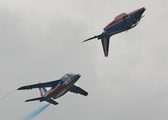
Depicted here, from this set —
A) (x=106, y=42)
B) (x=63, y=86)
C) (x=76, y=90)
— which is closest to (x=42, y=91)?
(x=76, y=90)

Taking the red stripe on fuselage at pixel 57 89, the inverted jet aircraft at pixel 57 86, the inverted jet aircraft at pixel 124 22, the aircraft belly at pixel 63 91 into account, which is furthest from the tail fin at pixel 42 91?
the inverted jet aircraft at pixel 124 22

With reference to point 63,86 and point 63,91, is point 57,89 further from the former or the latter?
point 63,86

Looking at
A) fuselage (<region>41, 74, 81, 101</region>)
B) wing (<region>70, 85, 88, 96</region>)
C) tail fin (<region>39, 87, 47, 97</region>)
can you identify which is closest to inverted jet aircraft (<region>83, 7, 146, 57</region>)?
fuselage (<region>41, 74, 81, 101</region>)

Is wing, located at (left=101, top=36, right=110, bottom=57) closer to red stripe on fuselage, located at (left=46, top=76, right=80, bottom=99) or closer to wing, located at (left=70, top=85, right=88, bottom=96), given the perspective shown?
wing, located at (left=70, top=85, right=88, bottom=96)

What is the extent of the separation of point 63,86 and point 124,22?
62.6ft

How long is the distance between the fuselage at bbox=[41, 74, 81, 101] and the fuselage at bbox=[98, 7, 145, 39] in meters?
13.3

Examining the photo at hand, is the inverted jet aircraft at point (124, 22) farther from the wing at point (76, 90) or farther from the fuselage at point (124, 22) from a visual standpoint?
the wing at point (76, 90)

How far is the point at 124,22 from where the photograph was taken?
119 metres

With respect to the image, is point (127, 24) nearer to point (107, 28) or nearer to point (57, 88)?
point (107, 28)

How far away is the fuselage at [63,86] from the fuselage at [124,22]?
13.3m

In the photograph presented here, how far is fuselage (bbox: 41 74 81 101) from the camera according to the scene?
116m

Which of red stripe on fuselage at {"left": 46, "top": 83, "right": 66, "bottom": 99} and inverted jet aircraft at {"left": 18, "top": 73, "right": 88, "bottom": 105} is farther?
red stripe on fuselage at {"left": 46, "top": 83, "right": 66, "bottom": 99}

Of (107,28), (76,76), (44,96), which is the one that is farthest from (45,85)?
(107,28)

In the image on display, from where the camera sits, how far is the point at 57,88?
11962cm
